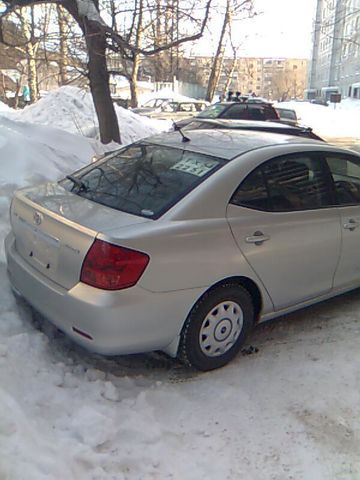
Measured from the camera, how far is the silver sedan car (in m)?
2.93

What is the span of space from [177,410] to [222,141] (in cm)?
205

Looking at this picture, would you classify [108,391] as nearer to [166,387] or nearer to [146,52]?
[166,387]

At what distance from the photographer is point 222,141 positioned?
3951 mm

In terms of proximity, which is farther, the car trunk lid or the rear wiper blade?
the rear wiper blade

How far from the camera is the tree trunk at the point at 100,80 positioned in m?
7.87

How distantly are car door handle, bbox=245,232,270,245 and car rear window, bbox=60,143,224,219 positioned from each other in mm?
504

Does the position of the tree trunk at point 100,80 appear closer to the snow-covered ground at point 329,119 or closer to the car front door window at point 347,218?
the car front door window at point 347,218

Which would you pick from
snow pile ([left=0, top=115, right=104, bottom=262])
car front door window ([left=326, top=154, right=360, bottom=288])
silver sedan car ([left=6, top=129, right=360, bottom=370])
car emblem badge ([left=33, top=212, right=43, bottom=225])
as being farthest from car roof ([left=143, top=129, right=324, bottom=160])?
snow pile ([left=0, top=115, right=104, bottom=262])

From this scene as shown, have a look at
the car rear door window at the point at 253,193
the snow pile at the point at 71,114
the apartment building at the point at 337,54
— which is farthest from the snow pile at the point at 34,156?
the apartment building at the point at 337,54

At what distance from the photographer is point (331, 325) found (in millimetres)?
4121

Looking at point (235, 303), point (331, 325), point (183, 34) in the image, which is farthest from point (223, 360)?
point (183, 34)

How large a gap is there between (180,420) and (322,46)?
9089 centimetres

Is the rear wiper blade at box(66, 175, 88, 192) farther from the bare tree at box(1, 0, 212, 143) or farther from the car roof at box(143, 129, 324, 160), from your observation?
the bare tree at box(1, 0, 212, 143)

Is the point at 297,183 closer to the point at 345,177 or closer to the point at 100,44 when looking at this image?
the point at 345,177
